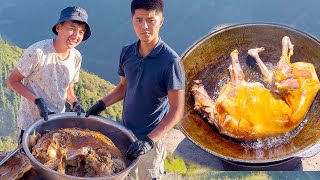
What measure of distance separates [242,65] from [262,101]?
0.35m

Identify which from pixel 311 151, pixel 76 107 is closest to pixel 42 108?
pixel 76 107

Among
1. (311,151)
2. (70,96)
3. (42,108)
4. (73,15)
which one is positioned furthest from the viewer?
(311,151)

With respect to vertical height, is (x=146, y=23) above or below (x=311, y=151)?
above

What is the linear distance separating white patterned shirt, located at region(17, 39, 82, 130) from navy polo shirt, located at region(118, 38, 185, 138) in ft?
1.07

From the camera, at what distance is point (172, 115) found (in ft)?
7.13

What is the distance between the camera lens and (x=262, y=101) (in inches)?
116

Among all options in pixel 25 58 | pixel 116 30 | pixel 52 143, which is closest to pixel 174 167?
pixel 25 58

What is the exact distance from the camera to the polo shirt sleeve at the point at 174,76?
2131 millimetres

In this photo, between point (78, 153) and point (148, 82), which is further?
point (148, 82)

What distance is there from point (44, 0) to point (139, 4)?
76.7 ft

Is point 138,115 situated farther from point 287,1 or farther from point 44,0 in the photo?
point 44,0

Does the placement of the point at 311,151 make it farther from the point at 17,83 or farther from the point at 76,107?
the point at 17,83

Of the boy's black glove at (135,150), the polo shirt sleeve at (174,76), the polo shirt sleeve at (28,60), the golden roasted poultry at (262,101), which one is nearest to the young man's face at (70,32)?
the polo shirt sleeve at (28,60)

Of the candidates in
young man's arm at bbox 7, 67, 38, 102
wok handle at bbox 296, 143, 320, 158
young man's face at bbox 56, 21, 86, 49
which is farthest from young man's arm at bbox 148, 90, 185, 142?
wok handle at bbox 296, 143, 320, 158
